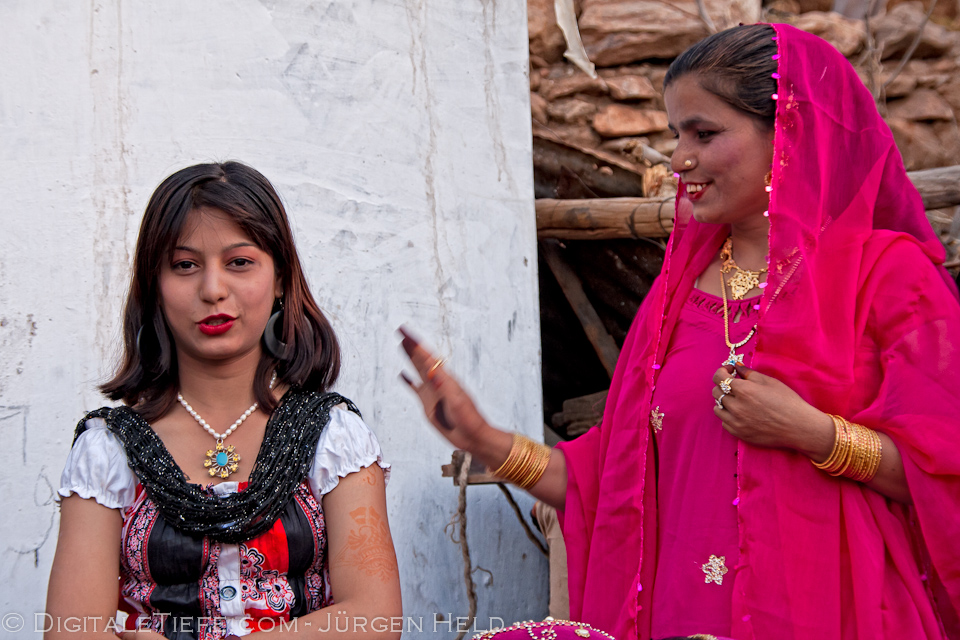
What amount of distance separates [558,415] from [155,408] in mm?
3095

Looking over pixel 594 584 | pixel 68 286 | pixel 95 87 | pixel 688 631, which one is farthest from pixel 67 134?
pixel 688 631

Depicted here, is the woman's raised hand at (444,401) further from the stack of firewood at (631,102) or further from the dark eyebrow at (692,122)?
the stack of firewood at (631,102)

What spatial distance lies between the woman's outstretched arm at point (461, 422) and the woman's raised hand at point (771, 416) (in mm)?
476

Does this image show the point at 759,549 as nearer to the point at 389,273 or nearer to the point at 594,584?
the point at 594,584

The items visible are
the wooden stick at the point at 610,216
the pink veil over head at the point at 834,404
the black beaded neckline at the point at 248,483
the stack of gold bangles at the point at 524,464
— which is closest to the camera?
the black beaded neckline at the point at 248,483

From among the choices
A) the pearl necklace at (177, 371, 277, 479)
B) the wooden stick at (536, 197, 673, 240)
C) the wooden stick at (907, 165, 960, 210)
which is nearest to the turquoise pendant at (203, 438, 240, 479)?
the pearl necklace at (177, 371, 277, 479)

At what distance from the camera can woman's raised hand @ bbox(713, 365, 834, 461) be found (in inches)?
65.4

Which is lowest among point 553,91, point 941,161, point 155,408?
point 155,408

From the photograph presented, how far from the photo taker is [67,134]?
241 cm

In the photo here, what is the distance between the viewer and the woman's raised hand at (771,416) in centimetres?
166

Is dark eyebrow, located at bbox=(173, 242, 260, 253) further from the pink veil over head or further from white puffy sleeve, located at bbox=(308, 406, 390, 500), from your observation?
the pink veil over head

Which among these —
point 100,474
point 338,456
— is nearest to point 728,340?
point 338,456

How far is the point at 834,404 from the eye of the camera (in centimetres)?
171

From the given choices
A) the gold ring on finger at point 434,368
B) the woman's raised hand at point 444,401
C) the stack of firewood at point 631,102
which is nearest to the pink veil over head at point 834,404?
the woman's raised hand at point 444,401
